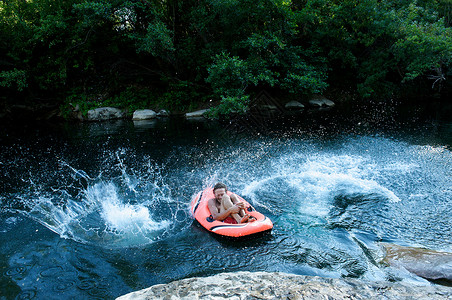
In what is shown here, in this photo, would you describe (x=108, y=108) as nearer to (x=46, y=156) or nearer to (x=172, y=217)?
(x=46, y=156)

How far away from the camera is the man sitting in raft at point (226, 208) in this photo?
5.23 metres

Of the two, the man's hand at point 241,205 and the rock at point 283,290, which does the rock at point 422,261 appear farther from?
the man's hand at point 241,205

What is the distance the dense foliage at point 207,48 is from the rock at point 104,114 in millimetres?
668

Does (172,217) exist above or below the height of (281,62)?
below

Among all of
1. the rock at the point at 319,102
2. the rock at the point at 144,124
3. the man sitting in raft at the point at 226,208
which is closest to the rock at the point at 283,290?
the man sitting in raft at the point at 226,208

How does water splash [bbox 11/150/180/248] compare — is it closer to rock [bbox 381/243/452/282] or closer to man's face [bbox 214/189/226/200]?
man's face [bbox 214/189/226/200]

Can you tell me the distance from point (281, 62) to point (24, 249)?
13478 mm

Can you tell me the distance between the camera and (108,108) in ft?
54.5

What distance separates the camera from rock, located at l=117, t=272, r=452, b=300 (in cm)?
295

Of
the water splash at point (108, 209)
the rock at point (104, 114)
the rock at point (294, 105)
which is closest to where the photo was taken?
the water splash at point (108, 209)

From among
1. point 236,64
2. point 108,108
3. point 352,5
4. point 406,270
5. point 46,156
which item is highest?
point 352,5

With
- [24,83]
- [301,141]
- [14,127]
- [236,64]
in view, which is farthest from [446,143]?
[24,83]

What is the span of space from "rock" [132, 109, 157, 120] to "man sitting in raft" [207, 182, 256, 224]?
1158 centimetres

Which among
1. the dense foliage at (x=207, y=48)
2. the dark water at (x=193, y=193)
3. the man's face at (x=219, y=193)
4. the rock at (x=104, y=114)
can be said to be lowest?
the dark water at (x=193, y=193)
